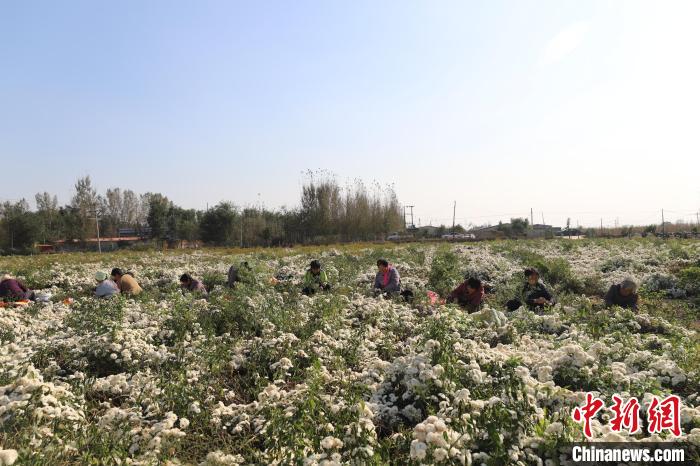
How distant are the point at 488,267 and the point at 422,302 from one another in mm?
7478

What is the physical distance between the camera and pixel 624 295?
8.94m

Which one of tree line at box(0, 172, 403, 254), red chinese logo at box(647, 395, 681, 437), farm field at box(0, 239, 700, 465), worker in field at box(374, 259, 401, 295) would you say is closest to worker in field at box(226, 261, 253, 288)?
worker in field at box(374, 259, 401, 295)

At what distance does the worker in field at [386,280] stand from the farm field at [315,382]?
6.90 feet

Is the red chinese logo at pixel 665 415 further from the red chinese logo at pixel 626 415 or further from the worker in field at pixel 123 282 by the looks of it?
the worker in field at pixel 123 282

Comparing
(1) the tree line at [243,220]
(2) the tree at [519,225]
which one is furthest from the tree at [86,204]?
(2) the tree at [519,225]

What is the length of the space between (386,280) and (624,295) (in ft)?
15.5

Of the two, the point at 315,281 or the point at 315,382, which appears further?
the point at 315,281

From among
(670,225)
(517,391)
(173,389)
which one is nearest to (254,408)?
(173,389)

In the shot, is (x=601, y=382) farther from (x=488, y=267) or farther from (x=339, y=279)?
(x=488, y=267)

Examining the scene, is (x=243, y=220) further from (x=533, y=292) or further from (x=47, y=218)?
(x=533, y=292)

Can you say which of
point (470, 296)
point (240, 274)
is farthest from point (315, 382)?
point (240, 274)

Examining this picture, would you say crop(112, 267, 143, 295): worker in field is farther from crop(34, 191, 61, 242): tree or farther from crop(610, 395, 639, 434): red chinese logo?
crop(34, 191, 61, 242): tree

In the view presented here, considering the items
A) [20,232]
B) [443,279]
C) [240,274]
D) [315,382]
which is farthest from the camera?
[20,232]

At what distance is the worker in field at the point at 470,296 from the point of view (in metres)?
9.31
